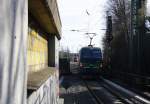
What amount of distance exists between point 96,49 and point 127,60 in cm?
319

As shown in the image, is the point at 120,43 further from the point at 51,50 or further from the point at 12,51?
the point at 12,51

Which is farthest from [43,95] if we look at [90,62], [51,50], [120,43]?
[120,43]

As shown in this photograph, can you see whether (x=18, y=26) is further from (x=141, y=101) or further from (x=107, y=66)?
(x=107, y=66)

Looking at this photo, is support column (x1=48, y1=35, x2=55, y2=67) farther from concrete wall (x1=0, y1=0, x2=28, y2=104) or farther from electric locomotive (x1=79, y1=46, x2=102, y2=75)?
electric locomotive (x1=79, y1=46, x2=102, y2=75)

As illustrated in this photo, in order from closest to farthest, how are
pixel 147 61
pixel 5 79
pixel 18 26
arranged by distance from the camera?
pixel 5 79
pixel 18 26
pixel 147 61

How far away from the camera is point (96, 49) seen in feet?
145

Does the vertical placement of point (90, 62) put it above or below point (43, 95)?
above

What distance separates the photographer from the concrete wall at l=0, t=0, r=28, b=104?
8.33ft

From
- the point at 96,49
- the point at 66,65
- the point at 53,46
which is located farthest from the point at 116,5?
the point at 53,46

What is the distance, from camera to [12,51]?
2.82 m

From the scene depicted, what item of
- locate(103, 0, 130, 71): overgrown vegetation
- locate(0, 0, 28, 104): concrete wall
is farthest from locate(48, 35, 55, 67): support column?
locate(103, 0, 130, 71): overgrown vegetation

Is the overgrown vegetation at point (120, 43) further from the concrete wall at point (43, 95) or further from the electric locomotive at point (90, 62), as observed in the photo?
the concrete wall at point (43, 95)

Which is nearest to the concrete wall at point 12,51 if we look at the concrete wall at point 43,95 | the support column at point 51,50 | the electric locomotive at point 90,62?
the concrete wall at point 43,95

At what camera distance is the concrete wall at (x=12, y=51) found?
2539mm
